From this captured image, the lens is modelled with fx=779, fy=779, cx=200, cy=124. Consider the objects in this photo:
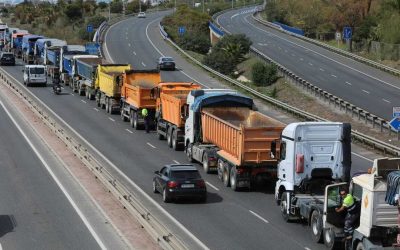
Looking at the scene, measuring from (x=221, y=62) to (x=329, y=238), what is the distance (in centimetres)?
6259

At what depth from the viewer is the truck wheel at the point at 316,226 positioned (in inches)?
850

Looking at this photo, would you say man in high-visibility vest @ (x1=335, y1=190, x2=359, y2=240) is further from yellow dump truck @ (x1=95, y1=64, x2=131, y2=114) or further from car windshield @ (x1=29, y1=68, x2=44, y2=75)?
car windshield @ (x1=29, y1=68, x2=44, y2=75)

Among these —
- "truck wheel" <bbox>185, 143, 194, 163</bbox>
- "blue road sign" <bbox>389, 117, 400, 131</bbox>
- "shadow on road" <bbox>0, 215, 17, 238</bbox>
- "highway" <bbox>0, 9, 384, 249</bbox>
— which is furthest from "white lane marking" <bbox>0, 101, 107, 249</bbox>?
"blue road sign" <bbox>389, 117, 400, 131</bbox>

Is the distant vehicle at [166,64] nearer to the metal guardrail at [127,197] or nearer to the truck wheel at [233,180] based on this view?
the metal guardrail at [127,197]

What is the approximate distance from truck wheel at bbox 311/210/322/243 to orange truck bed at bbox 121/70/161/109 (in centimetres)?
2377

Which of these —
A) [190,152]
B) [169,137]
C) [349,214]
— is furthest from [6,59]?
[349,214]

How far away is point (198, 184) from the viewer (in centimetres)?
2712

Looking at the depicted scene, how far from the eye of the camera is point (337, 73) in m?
72.1

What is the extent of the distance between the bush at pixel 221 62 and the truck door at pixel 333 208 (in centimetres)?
6108

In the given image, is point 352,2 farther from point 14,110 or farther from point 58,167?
point 58,167

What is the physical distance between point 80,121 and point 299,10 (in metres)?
93.8

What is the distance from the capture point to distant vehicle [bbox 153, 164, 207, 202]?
88.3ft

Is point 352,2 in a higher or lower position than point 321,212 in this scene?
higher

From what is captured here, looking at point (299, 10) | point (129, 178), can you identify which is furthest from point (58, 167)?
point (299, 10)
